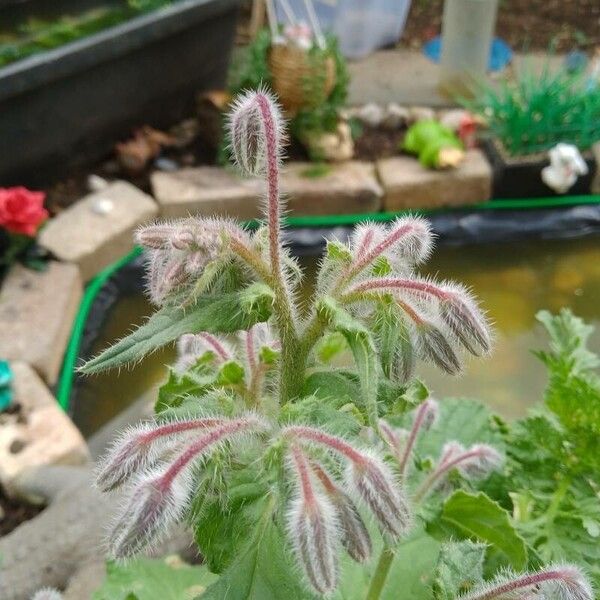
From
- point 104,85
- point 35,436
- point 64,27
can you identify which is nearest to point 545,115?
point 104,85

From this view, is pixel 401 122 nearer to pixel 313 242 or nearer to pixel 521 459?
pixel 313 242

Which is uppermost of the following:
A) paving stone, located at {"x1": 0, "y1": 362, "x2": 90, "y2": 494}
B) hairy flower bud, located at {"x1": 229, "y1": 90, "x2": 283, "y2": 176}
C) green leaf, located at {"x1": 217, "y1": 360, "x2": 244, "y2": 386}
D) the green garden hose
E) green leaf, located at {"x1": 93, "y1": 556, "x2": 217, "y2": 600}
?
hairy flower bud, located at {"x1": 229, "y1": 90, "x2": 283, "y2": 176}

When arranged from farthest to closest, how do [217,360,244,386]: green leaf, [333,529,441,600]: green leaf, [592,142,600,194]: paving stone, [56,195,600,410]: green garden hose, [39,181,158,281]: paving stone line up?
[592,142,600,194]: paving stone → [39,181,158,281]: paving stone → [56,195,600,410]: green garden hose → [333,529,441,600]: green leaf → [217,360,244,386]: green leaf

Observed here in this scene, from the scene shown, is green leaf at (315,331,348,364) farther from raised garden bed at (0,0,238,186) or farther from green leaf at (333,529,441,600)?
raised garden bed at (0,0,238,186)

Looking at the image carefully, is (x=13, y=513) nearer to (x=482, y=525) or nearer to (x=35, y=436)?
(x=35, y=436)

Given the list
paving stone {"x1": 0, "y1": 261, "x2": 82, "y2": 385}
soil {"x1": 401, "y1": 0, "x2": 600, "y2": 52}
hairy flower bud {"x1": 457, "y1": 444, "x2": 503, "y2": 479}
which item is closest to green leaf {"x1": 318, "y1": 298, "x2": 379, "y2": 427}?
hairy flower bud {"x1": 457, "y1": 444, "x2": 503, "y2": 479}

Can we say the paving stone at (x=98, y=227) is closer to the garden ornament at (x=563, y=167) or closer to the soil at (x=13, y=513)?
the soil at (x=13, y=513)

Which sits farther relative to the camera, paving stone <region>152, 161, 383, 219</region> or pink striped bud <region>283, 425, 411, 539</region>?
paving stone <region>152, 161, 383, 219</region>
